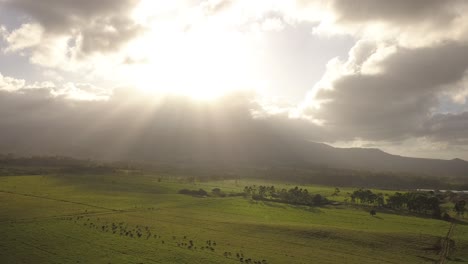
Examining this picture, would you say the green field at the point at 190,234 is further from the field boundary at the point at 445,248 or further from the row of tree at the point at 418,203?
the row of tree at the point at 418,203

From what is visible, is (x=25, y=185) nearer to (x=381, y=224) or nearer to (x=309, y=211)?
(x=309, y=211)

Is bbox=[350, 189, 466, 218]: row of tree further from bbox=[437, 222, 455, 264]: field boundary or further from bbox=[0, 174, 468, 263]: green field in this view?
bbox=[437, 222, 455, 264]: field boundary

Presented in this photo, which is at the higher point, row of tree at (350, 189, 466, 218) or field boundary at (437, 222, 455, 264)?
row of tree at (350, 189, 466, 218)

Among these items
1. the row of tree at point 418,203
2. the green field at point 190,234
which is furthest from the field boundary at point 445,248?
the row of tree at point 418,203

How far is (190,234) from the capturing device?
315ft

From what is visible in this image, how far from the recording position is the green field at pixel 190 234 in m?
75.3

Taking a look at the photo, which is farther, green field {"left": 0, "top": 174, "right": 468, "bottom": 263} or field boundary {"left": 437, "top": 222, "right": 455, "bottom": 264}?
field boundary {"left": 437, "top": 222, "right": 455, "bottom": 264}

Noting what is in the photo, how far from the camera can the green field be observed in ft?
247

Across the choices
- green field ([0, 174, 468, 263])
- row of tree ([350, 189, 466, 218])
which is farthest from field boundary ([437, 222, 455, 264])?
row of tree ([350, 189, 466, 218])

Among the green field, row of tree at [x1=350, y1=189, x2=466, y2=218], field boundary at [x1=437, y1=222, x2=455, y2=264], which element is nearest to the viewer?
the green field

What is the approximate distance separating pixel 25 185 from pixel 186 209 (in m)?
104

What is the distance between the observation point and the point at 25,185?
187m

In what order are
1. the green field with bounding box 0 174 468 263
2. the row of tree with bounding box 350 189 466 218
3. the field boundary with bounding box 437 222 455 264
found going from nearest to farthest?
the green field with bounding box 0 174 468 263, the field boundary with bounding box 437 222 455 264, the row of tree with bounding box 350 189 466 218

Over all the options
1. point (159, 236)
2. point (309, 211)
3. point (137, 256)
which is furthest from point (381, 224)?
point (137, 256)
